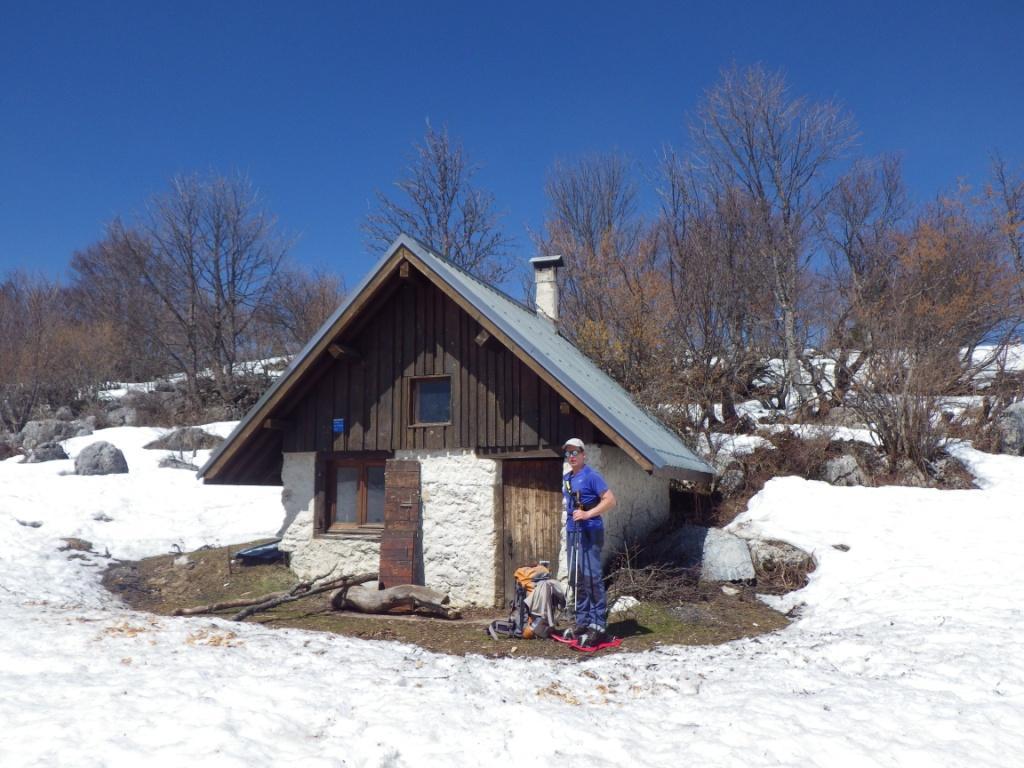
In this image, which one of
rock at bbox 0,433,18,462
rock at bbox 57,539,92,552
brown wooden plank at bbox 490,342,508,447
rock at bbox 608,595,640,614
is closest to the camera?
rock at bbox 608,595,640,614

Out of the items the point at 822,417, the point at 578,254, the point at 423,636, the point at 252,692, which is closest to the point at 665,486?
the point at 423,636

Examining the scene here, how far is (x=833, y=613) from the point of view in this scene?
9.34 meters

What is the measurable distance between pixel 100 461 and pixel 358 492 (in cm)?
1190

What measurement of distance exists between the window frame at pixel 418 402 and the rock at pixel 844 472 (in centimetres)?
842

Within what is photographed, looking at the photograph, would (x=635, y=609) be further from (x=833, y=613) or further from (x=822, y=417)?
(x=822, y=417)

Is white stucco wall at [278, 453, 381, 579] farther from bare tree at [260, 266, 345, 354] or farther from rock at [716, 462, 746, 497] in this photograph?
bare tree at [260, 266, 345, 354]

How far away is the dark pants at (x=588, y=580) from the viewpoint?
8.18m

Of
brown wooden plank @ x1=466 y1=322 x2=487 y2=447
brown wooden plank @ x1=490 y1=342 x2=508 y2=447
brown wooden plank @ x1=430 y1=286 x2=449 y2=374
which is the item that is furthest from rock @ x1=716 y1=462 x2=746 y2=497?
brown wooden plank @ x1=430 y1=286 x2=449 y2=374

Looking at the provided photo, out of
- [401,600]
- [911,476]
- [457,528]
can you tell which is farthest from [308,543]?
[911,476]

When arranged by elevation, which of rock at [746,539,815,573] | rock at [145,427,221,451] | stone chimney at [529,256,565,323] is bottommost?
rock at [746,539,815,573]

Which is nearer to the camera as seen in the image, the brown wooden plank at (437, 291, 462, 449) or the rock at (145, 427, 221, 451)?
the brown wooden plank at (437, 291, 462, 449)

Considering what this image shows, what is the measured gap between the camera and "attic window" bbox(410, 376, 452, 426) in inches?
442

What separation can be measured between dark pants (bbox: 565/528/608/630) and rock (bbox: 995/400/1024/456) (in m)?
13.0

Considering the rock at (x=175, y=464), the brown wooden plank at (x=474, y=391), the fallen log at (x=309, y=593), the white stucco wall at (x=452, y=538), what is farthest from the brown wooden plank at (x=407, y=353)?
the rock at (x=175, y=464)
